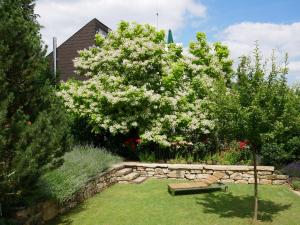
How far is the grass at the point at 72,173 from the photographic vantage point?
32.3 feet

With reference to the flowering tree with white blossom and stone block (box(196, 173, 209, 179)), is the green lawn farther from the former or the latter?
the flowering tree with white blossom

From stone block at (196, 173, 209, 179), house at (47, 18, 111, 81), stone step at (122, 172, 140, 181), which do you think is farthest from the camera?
house at (47, 18, 111, 81)

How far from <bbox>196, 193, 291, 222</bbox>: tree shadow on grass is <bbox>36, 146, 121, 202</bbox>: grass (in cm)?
354

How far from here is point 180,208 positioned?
11.1m

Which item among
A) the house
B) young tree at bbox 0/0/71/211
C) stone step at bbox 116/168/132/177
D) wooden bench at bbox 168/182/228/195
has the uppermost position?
the house

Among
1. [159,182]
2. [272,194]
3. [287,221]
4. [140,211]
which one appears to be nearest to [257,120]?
[287,221]

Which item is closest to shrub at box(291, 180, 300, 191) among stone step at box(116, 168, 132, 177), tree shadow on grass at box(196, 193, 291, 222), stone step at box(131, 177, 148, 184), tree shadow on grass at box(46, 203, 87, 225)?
tree shadow on grass at box(196, 193, 291, 222)

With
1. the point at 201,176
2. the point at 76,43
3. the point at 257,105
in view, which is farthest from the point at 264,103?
the point at 76,43

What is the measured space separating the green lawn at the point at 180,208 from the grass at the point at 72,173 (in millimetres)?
691

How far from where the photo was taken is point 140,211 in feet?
35.2

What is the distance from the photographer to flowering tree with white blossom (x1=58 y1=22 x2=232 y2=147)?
16172mm

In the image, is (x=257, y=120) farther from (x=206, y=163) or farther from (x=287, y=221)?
(x=206, y=163)

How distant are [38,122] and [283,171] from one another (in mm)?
9992

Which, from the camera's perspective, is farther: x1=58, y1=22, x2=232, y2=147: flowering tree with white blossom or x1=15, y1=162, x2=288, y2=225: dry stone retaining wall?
x1=58, y1=22, x2=232, y2=147: flowering tree with white blossom
